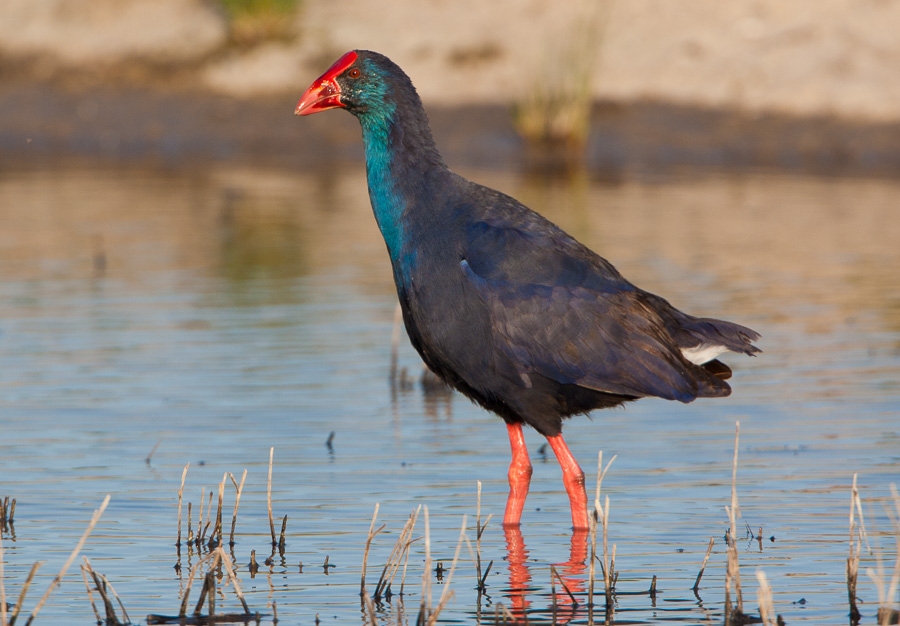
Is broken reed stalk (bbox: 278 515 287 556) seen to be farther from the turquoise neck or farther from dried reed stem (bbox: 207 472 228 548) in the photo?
the turquoise neck

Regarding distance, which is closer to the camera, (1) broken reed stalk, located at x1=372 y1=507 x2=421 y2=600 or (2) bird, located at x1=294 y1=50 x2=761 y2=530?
(1) broken reed stalk, located at x1=372 y1=507 x2=421 y2=600

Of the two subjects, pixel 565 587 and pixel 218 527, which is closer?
pixel 565 587

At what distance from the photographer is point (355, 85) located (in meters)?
6.29

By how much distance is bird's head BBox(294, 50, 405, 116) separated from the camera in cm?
623

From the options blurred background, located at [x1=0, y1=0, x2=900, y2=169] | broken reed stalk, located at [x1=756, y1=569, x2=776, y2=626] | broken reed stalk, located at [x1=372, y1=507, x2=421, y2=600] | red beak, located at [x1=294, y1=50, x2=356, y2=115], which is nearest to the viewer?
broken reed stalk, located at [x1=756, y1=569, x2=776, y2=626]

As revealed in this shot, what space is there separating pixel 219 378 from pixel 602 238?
5.73 metres

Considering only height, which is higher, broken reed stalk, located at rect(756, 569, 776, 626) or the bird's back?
the bird's back

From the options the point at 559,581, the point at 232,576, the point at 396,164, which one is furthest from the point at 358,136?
the point at 232,576

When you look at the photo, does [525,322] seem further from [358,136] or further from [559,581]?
[358,136]

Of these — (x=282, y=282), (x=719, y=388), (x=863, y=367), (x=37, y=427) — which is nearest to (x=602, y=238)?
(x=282, y=282)

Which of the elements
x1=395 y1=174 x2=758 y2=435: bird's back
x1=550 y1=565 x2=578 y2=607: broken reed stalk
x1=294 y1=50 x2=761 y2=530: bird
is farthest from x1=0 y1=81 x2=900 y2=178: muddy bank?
x1=550 y1=565 x2=578 y2=607: broken reed stalk

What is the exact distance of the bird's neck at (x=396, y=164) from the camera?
5996 millimetres

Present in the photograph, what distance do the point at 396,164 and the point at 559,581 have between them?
1725 mm

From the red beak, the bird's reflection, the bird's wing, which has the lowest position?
the bird's reflection
